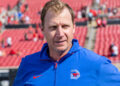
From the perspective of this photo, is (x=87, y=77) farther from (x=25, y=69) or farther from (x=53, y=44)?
(x=25, y=69)

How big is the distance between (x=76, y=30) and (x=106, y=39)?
242 cm

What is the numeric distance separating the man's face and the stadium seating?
8933 millimetres

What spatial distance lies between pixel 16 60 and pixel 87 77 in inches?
409

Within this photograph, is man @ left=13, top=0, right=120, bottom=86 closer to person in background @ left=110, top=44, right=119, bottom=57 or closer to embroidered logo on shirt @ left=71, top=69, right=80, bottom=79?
embroidered logo on shirt @ left=71, top=69, right=80, bottom=79

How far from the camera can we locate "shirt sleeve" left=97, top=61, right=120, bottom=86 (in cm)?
148

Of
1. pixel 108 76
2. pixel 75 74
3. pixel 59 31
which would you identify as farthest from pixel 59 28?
pixel 108 76

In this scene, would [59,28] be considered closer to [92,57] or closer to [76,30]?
[92,57]

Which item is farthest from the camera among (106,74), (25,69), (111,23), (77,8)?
(77,8)

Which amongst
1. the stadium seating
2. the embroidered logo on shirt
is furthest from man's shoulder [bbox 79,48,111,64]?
the stadium seating

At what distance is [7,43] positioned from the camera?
1350 cm

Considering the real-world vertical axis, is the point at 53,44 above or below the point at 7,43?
above

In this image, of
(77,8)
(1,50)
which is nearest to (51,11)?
(1,50)

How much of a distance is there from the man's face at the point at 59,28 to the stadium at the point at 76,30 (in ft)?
27.0

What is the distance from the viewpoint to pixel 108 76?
1.48 m
